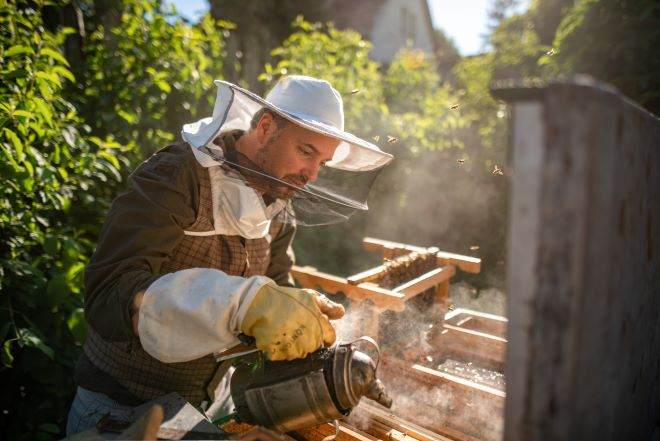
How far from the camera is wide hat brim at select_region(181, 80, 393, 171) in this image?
69.6 inches

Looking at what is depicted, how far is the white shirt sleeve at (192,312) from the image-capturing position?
1312mm

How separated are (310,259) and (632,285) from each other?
484cm

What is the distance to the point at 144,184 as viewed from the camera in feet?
5.56

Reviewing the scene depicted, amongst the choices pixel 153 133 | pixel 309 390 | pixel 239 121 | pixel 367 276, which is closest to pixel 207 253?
pixel 239 121

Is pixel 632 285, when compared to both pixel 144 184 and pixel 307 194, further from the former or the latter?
pixel 144 184

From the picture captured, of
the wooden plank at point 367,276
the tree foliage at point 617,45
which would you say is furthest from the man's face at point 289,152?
the tree foliage at point 617,45

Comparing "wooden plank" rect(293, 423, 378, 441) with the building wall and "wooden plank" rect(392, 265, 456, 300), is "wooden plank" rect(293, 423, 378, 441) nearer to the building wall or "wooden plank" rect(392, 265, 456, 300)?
"wooden plank" rect(392, 265, 456, 300)

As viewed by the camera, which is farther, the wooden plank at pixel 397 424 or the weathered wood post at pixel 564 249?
the wooden plank at pixel 397 424

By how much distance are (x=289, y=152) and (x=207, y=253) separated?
61cm

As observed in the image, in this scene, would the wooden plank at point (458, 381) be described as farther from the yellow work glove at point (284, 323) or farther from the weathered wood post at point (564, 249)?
the weathered wood post at point (564, 249)

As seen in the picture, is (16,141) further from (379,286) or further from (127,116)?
(379,286)

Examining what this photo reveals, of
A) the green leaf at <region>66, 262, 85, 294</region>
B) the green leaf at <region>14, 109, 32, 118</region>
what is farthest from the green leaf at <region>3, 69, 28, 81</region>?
the green leaf at <region>66, 262, 85, 294</region>

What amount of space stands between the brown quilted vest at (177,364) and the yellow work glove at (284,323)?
59 cm

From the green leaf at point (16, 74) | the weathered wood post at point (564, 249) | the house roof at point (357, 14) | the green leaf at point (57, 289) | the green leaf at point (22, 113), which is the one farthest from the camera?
the house roof at point (357, 14)
